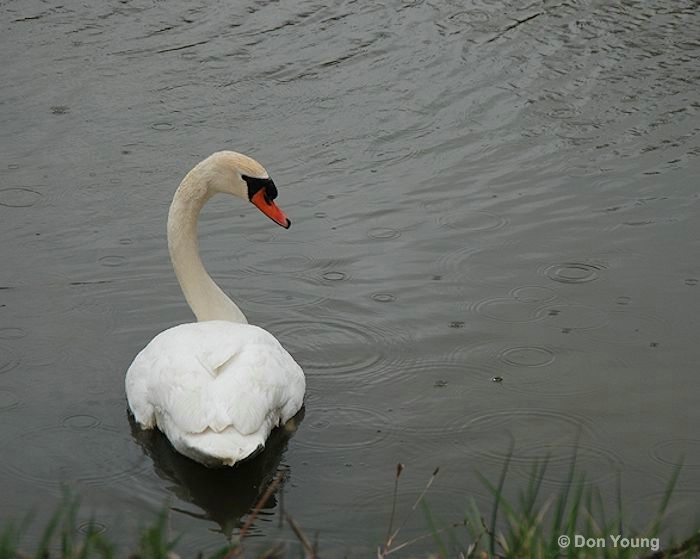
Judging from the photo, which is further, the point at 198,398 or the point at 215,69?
the point at 215,69

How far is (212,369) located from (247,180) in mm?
1269

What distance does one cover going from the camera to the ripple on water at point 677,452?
482 cm

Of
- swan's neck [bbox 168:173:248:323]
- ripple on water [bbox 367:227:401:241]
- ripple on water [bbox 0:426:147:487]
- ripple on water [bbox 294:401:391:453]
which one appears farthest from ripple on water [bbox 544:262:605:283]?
ripple on water [bbox 0:426:147:487]

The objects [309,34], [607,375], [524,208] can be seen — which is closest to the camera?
[607,375]

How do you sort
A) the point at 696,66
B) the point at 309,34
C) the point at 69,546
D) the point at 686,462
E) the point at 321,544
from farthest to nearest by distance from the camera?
the point at 309,34, the point at 696,66, the point at 686,462, the point at 321,544, the point at 69,546

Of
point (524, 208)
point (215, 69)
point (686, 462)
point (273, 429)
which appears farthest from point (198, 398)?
point (215, 69)

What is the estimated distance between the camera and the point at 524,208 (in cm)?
738

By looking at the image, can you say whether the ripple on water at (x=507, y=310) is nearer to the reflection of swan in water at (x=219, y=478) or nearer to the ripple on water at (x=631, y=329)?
the ripple on water at (x=631, y=329)

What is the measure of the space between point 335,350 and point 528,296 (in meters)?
1.13

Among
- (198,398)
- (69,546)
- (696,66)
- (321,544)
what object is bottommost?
(696,66)

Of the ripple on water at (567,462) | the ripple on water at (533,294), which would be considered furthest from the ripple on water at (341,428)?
the ripple on water at (533,294)

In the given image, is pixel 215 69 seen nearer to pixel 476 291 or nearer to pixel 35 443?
pixel 476 291

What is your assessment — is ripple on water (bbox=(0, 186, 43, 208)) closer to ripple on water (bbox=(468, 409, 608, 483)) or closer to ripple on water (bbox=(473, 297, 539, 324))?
ripple on water (bbox=(473, 297, 539, 324))

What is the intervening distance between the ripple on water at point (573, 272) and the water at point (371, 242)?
3 centimetres
